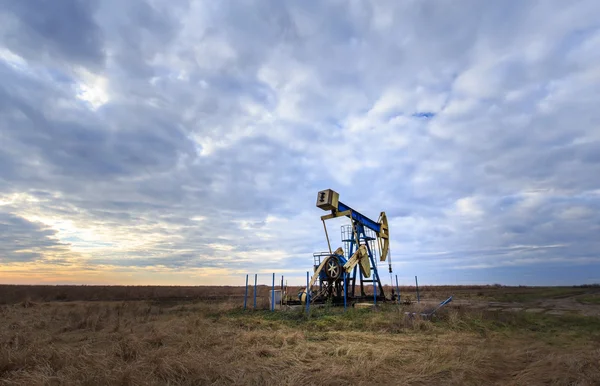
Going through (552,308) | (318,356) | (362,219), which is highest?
(362,219)

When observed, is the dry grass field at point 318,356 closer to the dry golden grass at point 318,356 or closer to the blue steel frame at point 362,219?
the dry golden grass at point 318,356

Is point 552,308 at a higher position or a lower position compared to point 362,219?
lower

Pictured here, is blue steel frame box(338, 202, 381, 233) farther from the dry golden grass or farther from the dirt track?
the dry golden grass

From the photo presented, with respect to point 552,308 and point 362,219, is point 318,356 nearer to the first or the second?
point 362,219

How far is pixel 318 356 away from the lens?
8047 millimetres

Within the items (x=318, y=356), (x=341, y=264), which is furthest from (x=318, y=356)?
(x=341, y=264)

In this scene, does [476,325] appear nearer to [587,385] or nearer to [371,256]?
[587,385]

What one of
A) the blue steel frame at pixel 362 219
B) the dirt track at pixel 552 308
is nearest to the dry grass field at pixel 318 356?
the dirt track at pixel 552 308

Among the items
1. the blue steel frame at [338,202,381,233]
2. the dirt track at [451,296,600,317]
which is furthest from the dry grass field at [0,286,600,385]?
the blue steel frame at [338,202,381,233]

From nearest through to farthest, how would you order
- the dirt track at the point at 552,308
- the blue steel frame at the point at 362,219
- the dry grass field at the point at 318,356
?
1. the dry grass field at the point at 318,356
2. the dirt track at the point at 552,308
3. the blue steel frame at the point at 362,219

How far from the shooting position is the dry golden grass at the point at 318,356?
20.1 ft

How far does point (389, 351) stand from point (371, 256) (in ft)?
48.2

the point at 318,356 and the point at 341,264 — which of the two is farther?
the point at 341,264

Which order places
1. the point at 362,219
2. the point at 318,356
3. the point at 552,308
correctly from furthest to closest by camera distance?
the point at 362,219, the point at 552,308, the point at 318,356
